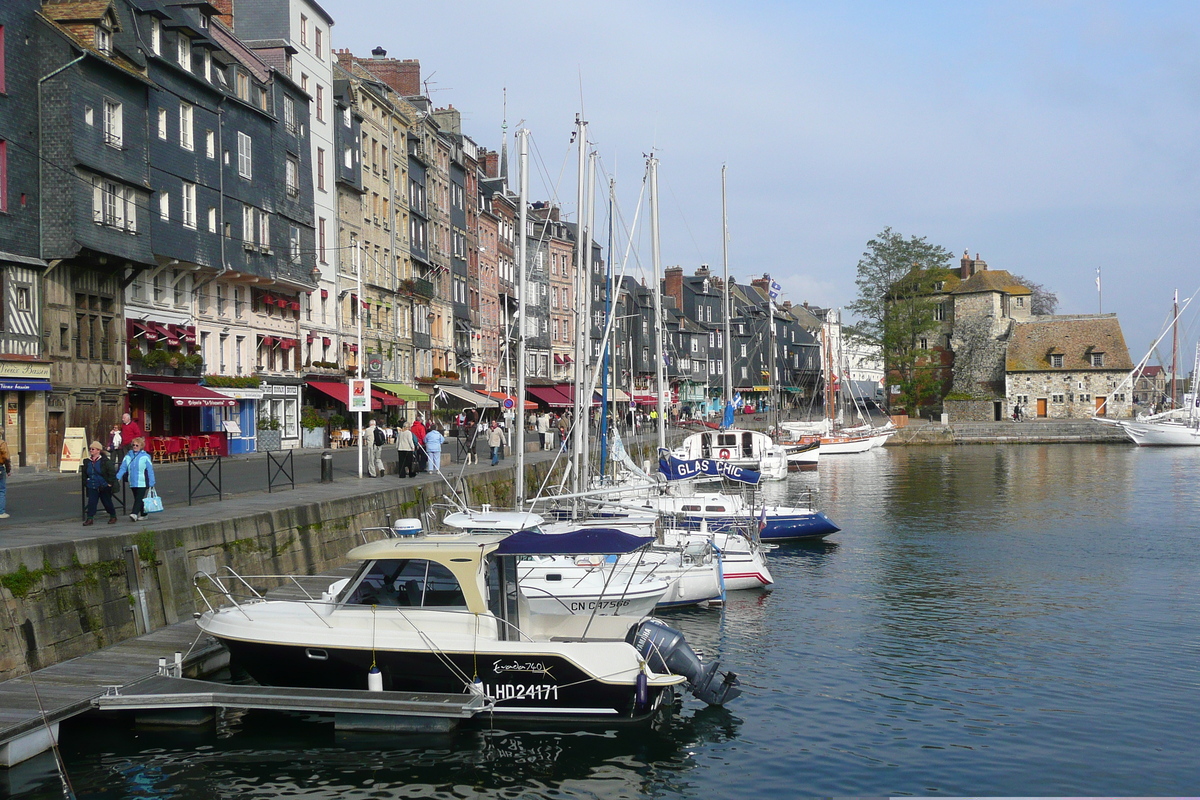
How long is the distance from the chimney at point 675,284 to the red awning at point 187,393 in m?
75.5

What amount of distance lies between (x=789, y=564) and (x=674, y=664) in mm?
15228

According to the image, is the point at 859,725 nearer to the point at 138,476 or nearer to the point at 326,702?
the point at 326,702

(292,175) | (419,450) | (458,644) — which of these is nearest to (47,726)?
(458,644)

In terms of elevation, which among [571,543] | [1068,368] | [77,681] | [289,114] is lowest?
[77,681]

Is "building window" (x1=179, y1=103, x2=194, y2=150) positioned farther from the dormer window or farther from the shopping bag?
the shopping bag

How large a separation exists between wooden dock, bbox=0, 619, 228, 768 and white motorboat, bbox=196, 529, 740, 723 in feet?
3.00

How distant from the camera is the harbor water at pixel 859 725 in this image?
12641 mm

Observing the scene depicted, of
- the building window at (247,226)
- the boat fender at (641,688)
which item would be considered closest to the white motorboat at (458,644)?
the boat fender at (641,688)

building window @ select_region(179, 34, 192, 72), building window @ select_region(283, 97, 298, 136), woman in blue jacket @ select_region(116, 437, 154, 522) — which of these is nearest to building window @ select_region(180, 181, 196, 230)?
building window @ select_region(179, 34, 192, 72)

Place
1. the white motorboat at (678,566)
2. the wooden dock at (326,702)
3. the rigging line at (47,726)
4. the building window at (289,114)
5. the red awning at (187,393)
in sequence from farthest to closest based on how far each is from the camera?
the building window at (289,114)
the red awning at (187,393)
the white motorboat at (678,566)
the wooden dock at (326,702)
the rigging line at (47,726)

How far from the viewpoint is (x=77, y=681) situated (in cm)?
1352

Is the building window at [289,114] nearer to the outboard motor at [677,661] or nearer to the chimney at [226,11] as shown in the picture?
the chimney at [226,11]

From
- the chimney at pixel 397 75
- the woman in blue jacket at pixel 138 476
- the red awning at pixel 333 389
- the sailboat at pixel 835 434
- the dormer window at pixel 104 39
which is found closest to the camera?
the woman in blue jacket at pixel 138 476

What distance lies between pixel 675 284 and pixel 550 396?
36.9 metres
